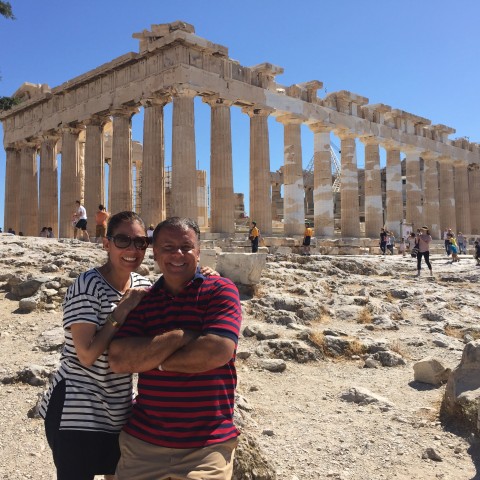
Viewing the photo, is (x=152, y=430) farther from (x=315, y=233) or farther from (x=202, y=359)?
(x=315, y=233)

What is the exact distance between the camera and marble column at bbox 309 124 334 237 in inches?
1129

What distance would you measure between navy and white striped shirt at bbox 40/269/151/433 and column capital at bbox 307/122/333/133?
88.4 ft

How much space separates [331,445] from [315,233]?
23777 mm

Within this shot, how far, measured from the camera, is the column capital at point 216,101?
23484mm

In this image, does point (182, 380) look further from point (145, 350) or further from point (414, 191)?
point (414, 191)

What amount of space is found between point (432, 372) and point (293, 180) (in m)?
20.5

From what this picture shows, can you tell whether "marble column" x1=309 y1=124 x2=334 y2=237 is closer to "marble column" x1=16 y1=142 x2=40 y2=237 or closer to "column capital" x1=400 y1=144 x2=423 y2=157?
"column capital" x1=400 y1=144 x2=423 y2=157

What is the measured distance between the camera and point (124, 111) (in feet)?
81.4

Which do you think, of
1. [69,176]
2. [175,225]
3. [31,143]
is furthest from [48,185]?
[175,225]

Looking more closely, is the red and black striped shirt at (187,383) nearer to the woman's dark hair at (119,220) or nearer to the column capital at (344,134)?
the woman's dark hair at (119,220)

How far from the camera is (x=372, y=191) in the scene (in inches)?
1261

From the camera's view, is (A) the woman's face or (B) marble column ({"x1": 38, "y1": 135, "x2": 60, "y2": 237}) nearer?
(A) the woman's face

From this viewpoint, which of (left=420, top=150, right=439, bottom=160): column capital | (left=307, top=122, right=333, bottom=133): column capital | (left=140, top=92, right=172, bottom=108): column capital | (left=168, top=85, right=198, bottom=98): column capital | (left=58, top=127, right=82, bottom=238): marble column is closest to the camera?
(left=168, top=85, right=198, bottom=98): column capital

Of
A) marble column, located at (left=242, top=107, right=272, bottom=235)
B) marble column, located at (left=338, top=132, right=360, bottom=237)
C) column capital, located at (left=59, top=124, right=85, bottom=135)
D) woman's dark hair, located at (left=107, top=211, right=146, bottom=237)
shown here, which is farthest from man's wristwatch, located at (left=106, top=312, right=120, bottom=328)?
marble column, located at (left=338, top=132, right=360, bottom=237)
